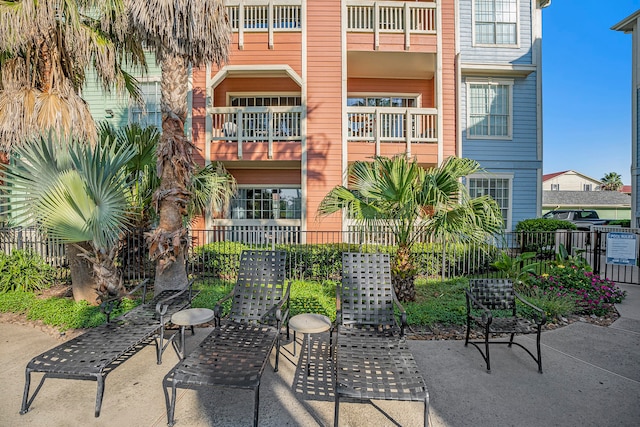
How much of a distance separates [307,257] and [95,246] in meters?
4.45

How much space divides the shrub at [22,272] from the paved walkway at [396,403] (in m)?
3.01

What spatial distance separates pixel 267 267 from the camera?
15.9ft

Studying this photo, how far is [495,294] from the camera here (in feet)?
14.8

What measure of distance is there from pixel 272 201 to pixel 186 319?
28.2ft

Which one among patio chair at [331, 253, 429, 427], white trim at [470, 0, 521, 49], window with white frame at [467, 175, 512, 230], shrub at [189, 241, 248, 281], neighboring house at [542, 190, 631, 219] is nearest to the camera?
patio chair at [331, 253, 429, 427]

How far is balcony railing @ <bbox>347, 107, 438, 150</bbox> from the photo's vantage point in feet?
34.7

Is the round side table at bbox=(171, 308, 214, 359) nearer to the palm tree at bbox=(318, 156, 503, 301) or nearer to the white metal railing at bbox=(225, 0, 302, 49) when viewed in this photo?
the palm tree at bbox=(318, 156, 503, 301)

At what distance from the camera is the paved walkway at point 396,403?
2.99 m

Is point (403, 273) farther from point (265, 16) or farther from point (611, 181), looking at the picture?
point (611, 181)

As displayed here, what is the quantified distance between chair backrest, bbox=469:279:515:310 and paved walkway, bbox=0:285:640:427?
609 millimetres

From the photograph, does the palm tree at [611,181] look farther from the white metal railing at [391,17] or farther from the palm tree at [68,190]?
the palm tree at [68,190]

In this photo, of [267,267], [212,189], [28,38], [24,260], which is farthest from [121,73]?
[267,267]

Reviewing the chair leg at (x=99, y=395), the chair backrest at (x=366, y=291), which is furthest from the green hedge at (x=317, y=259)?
the chair leg at (x=99, y=395)

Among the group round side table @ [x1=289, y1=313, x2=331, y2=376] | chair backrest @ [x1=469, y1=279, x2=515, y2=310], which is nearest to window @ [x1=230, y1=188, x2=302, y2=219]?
round side table @ [x1=289, y1=313, x2=331, y2=376]
